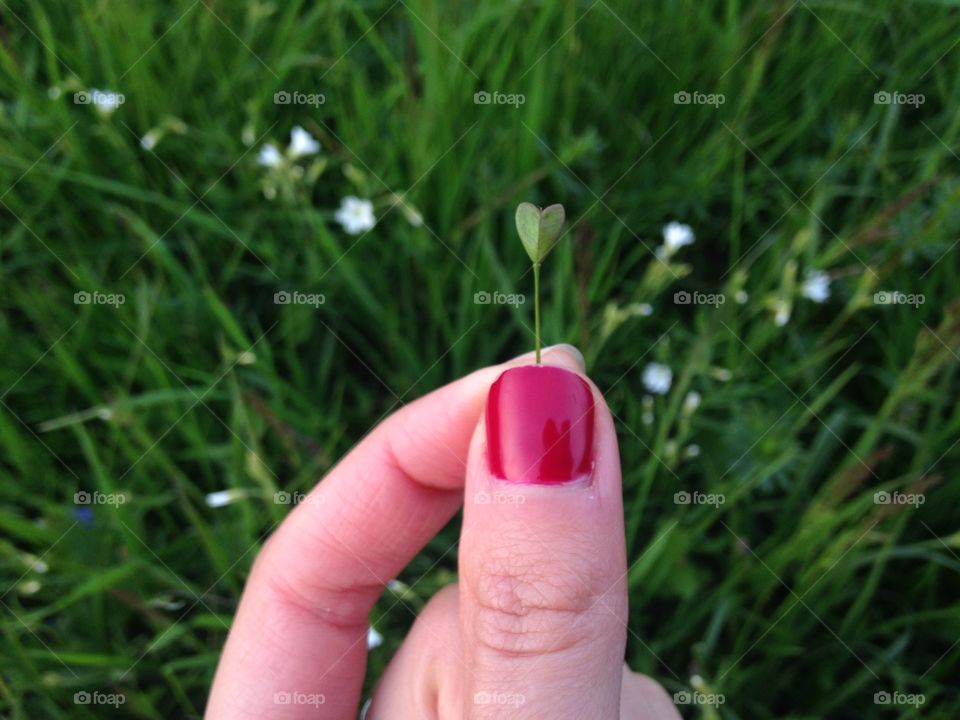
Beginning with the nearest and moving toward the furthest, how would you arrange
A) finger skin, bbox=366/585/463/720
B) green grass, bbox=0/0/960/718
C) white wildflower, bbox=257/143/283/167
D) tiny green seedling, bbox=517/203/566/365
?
tiny green seedling, bbox=517/203/566/365
finger skin, bbox=366/585/463/720
green grass, bbox=0/0/960/718
white wildflower, bbox=257/143/283/167

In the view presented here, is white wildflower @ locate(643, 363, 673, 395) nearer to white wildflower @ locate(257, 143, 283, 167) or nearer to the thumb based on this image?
the thumb

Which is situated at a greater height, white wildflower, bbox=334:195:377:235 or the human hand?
white wildflower, bbox=334:195:377:235

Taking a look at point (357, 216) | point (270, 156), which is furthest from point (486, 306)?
point (270, 156)

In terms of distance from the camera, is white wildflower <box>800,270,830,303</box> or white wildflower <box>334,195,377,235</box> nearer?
white wildflower <box>800,270,830,303</box>

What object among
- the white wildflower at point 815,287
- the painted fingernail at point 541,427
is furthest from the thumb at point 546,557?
the white wildflower at point 815,287

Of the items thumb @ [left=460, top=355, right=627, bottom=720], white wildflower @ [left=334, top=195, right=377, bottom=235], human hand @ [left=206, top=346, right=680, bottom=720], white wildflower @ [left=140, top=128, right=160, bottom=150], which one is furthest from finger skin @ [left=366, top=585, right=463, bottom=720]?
white wildflower @ [left=140, top=128, right=160, bottom=150]

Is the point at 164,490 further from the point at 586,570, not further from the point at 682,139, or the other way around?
the point at 682,139

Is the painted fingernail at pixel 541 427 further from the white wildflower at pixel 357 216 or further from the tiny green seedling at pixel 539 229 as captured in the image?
the white wildflower at pixel 357 216
